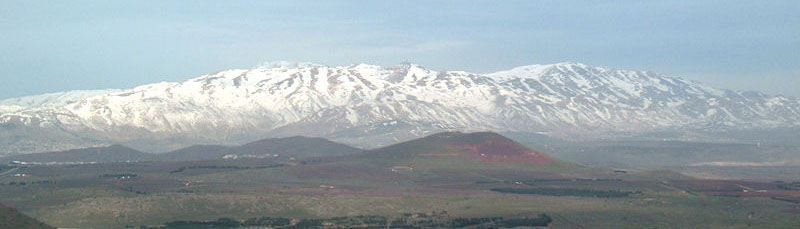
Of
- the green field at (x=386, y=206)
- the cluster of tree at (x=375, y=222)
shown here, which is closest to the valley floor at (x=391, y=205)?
the green field at (x=386, y=206)

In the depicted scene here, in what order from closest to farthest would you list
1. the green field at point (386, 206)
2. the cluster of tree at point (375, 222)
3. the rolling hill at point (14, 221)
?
1. the rolling hill at point (14, 221)
2. the cluster of tree at point (375, 222)
3. the green field at point (386, 206)

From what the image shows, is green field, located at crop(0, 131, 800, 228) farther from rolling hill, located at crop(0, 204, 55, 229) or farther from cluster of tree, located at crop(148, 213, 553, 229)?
rolling hill, located at crop(0, 204, 55, 229)

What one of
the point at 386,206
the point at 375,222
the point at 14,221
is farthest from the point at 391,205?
the point at 14,221

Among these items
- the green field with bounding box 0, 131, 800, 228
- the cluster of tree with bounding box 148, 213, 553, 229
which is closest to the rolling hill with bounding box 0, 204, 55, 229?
the green field with bounding box 0, 131, 800, 228

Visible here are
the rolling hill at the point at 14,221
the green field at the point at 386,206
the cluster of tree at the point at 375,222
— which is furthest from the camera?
the green field at the point at 386,206

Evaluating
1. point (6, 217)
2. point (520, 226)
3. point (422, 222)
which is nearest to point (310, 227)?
point (422, 222)

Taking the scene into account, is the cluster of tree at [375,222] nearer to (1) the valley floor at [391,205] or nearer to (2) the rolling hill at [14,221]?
(1) the valley floor at [391,205]

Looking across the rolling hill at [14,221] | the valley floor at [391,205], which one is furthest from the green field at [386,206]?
the rolling hill at [14,221]

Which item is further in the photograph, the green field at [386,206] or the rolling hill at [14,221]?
Answer: the green field at [386,206]

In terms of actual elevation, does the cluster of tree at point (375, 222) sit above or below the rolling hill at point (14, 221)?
below

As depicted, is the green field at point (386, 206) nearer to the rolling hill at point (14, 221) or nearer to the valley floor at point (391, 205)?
the valley floor at point (391, 205)
